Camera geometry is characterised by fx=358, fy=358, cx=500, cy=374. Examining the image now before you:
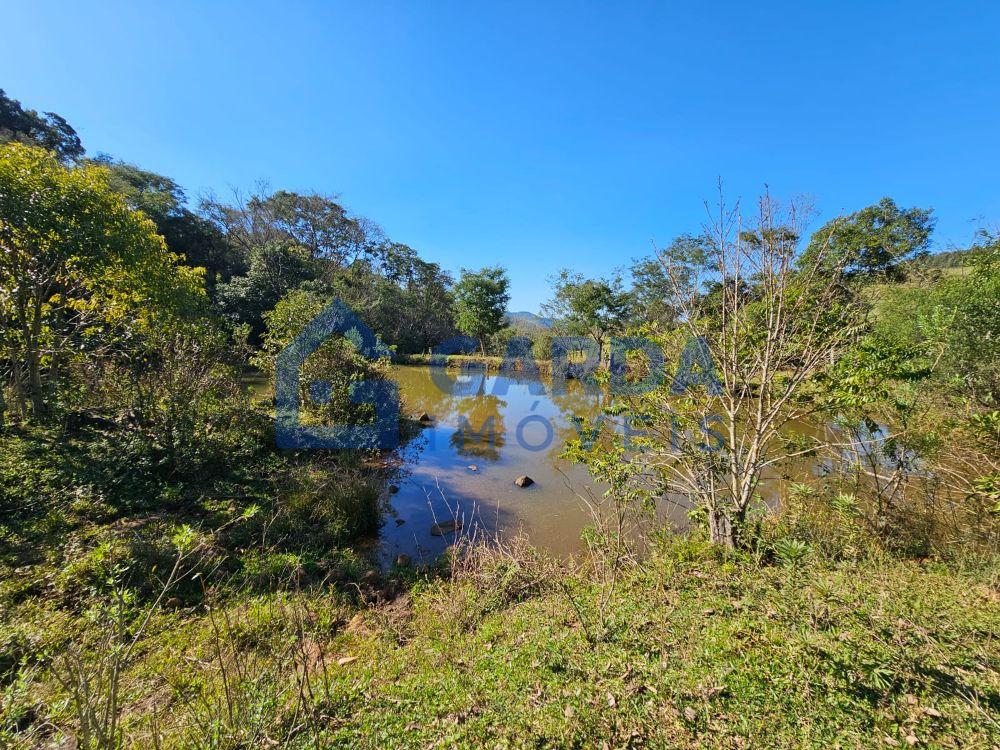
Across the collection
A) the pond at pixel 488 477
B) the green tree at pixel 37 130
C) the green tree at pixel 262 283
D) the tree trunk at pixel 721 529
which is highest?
the green tree at pixel 37 130

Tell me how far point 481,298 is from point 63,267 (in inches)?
760

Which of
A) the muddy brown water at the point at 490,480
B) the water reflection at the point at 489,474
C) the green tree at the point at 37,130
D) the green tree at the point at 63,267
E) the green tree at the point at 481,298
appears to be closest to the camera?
the green tree at the point at 63,267

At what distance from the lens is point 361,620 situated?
10.4 ft

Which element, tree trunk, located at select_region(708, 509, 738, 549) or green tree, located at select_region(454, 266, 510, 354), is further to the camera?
green tree, located at select_region(454, 266, 510, 354)

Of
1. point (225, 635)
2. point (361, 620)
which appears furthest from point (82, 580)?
point (361, 620)

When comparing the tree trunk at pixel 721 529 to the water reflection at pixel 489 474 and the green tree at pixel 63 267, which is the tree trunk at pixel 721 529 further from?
the green tree at pixel 63 267

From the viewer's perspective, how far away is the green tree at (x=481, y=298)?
77.3 ft

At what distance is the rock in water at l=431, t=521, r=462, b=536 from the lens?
5008mm

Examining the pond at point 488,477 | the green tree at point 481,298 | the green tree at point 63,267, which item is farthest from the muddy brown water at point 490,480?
the green tree at point 481,298

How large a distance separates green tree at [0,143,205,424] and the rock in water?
19.3 ft

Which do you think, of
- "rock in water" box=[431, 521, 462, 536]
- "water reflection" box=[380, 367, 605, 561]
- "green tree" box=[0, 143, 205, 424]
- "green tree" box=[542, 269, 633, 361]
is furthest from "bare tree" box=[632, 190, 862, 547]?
"green tree" box=[542, 269, 633, 361]

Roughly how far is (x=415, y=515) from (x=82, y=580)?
3.37m

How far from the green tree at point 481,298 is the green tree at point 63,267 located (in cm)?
1759
